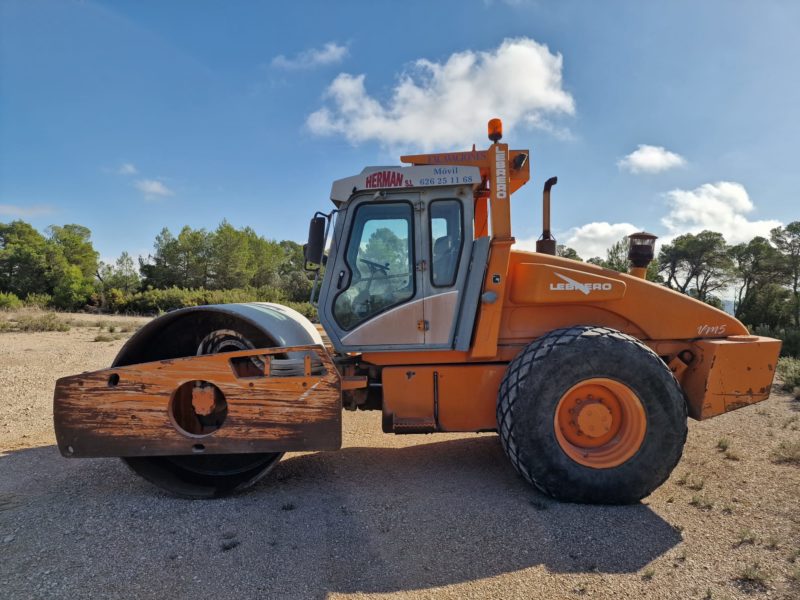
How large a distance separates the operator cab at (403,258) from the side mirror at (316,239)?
12 cm

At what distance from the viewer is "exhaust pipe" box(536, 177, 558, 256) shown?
482 cm

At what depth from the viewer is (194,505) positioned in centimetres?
373

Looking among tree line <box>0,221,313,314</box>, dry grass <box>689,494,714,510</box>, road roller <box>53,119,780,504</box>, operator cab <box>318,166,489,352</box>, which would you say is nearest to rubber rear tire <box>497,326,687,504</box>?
road roller <box>53,119,780,504</box>

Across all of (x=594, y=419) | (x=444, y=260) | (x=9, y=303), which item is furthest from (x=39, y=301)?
(x=594, y=419)

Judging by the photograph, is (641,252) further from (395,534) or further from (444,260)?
(395,534)

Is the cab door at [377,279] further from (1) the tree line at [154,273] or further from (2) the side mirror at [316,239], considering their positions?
(1) the tree line at [154,273]

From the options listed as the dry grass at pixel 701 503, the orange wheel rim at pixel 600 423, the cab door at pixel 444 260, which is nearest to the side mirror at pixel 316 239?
the cab door at pixel 444 260

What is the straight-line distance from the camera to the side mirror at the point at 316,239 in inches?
166

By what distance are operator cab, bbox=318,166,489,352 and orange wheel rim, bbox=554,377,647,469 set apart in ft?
3.41

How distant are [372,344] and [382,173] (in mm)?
1536

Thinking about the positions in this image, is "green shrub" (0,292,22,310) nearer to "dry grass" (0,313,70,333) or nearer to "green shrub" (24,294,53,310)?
"green shrub" (24,294,53,310)

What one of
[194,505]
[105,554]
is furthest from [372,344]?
[105,554]

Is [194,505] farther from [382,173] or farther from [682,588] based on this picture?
[682,588]

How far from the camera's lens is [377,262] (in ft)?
14.0
